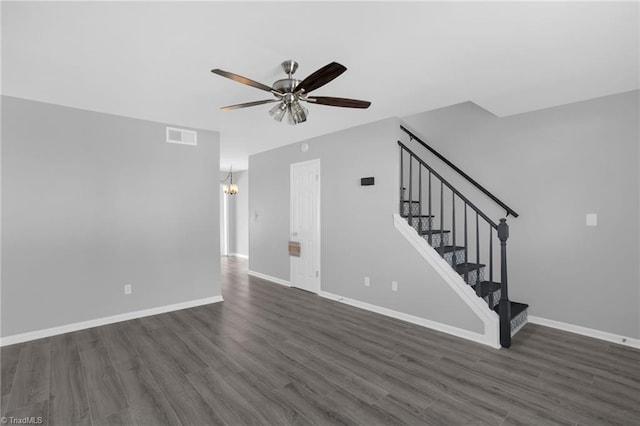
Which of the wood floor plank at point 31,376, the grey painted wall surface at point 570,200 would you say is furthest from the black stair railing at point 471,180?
the wood floor plank at point 31,376

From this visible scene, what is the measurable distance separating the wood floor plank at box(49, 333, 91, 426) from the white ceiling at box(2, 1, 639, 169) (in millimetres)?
2590

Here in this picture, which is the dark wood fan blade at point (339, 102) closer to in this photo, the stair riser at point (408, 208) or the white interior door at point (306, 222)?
the stair riser at point (408, 208)

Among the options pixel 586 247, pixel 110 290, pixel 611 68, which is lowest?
pixel 110 290

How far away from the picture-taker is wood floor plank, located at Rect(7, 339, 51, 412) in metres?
2.20

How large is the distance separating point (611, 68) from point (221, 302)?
16.9ft

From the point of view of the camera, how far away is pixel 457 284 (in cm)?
335

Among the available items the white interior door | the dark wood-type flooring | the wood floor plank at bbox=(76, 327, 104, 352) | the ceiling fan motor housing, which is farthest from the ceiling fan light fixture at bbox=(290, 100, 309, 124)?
the wood floor plank at bbox=(76, 327, 104, 352)

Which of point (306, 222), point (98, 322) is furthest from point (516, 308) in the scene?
point (98, 322)

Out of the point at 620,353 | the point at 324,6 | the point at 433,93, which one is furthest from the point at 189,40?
the point at 620,353

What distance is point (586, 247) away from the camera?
3301 millimetres

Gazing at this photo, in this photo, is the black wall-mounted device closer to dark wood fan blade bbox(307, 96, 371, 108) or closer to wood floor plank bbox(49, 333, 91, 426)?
dark wood fan blade bbox(307, 96, 371, 108)

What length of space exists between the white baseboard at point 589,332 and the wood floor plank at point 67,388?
4.45m

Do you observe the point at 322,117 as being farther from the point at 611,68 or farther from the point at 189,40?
the point at 611,68

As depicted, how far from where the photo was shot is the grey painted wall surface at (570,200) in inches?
121
